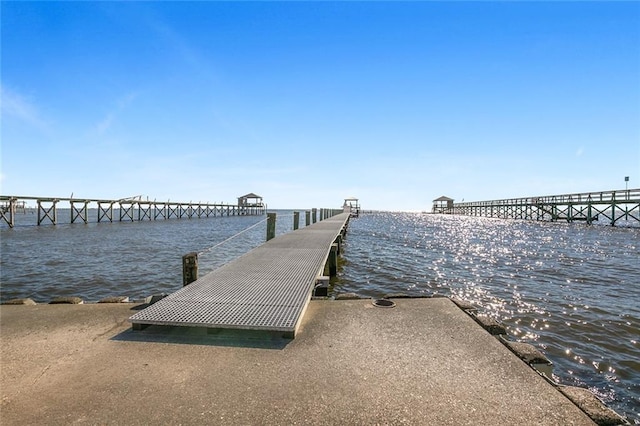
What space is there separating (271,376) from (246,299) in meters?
1.93

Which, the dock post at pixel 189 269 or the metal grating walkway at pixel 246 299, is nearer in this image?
the metal grating walkway at pixel 246 299

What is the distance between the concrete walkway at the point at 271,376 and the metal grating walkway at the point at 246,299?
166mm

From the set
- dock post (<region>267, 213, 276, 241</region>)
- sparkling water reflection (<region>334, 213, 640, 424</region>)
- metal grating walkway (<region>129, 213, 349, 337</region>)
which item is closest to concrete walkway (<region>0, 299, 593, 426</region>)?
metal grating walkway (<region>129, 213, 349, 337</region>)

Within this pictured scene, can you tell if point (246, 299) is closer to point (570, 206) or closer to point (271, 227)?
point (271, 227)

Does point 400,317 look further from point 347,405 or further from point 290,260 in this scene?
point 290,260

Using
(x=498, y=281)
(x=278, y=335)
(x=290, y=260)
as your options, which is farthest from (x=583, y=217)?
(x=278, y=335)

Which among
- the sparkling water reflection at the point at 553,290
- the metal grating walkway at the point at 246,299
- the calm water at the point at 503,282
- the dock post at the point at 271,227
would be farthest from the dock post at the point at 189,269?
the dock post at the point at 271,227

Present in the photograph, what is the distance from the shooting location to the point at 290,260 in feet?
26.0

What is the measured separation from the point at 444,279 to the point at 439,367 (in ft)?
27.2

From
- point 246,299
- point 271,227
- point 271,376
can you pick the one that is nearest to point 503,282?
point 271,227

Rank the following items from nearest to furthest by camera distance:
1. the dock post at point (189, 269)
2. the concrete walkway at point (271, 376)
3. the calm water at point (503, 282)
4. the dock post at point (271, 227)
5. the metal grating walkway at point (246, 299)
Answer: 1. the concrete walkway at point (271, 376)
2. the metal grating walkway at point (246, 299)
3. the calm water at point (503, 282)
4. the dock post at point (189, 269)
5. the dock post at point (271, 227)

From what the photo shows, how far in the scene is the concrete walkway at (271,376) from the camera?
2430 mm

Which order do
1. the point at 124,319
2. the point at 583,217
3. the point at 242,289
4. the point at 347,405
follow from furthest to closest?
the point at 583,217 → the point at 242,289 → the point at 124,319 → the point at 347,405

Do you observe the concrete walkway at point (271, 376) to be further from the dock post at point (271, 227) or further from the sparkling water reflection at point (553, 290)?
the dock post at point (271, 227)
